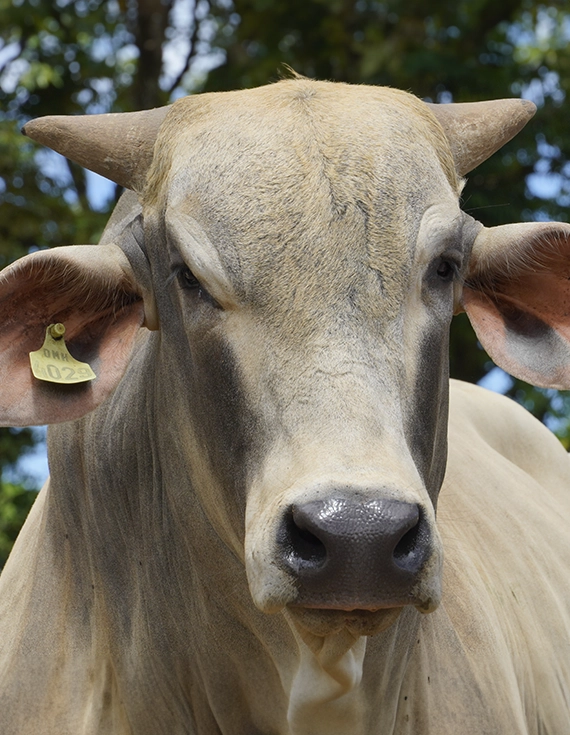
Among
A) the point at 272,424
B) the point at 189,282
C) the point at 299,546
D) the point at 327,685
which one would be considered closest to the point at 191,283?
the point at 189,282

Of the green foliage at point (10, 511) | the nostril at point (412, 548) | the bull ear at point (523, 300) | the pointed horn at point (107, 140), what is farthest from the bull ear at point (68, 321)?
the green foliage at point (10, 511)

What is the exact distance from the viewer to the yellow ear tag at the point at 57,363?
3424 mm

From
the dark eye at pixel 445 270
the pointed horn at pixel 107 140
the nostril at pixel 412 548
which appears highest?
the pointed horn at pixel 107 140

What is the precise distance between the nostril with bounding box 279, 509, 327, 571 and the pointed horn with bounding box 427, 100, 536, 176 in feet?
4.76

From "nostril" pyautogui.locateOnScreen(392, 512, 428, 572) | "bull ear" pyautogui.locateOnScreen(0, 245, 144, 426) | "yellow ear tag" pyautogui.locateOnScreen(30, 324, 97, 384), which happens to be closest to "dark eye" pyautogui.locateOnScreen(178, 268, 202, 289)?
"bull ear" pyautogui.locateOnScreen(0, 245, 144, 426)

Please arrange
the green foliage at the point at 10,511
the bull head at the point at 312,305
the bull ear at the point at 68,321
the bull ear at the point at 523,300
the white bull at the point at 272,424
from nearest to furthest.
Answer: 1. the bull head at the point at 312,305
2. the white bull at the point at 272,424
3. the bull ear at the point at 68,321
4. the bull ear at the point at 523,300
5. the green foliage at the point at 10,511

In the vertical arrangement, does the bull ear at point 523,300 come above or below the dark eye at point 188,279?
below

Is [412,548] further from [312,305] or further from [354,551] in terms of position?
[312,305]

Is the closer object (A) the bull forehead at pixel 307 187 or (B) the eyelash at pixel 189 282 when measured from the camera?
(A) the bull forehead at pixel 307 187

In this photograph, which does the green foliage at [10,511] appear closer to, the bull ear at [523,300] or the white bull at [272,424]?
the white bull at [272,424]

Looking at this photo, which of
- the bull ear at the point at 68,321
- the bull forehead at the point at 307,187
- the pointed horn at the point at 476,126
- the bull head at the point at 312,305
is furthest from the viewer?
the pointed horn at the point at 476,126

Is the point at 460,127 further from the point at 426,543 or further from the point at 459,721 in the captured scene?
the point at 459,721

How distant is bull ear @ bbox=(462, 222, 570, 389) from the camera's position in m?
3.57

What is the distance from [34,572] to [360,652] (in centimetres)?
135
